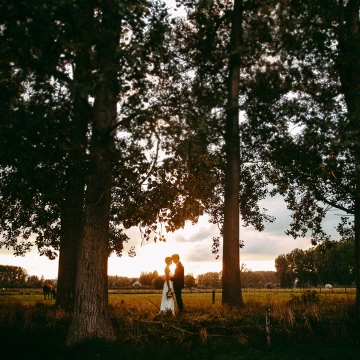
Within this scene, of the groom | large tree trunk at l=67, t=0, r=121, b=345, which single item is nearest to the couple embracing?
the groom

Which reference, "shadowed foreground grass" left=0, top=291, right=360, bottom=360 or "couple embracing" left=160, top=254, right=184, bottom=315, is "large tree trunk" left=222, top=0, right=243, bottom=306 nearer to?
"couple embracing" left=160, top=254, right=184, bottom=315

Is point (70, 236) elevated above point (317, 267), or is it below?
above

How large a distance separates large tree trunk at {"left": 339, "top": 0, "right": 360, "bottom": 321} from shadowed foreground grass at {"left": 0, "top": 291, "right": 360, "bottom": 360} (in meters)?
2.34

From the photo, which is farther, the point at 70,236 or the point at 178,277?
the point at 70,236

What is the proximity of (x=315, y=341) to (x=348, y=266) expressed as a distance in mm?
122018

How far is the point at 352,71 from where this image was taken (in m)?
13.3

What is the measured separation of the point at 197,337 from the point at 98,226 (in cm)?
430

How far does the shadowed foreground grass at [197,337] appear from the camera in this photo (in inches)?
396

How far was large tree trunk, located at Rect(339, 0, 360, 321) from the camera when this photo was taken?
1059cm

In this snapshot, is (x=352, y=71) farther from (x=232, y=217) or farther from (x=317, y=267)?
(x=317, y=267)

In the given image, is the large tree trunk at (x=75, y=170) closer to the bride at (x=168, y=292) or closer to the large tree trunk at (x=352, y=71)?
the bride at (x=168, y=292)

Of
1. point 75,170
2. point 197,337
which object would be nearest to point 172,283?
point 197,337

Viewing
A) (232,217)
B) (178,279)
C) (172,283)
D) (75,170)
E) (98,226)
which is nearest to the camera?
(75,170)

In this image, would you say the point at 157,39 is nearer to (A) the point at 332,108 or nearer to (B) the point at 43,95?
(B) the point at 43,95
